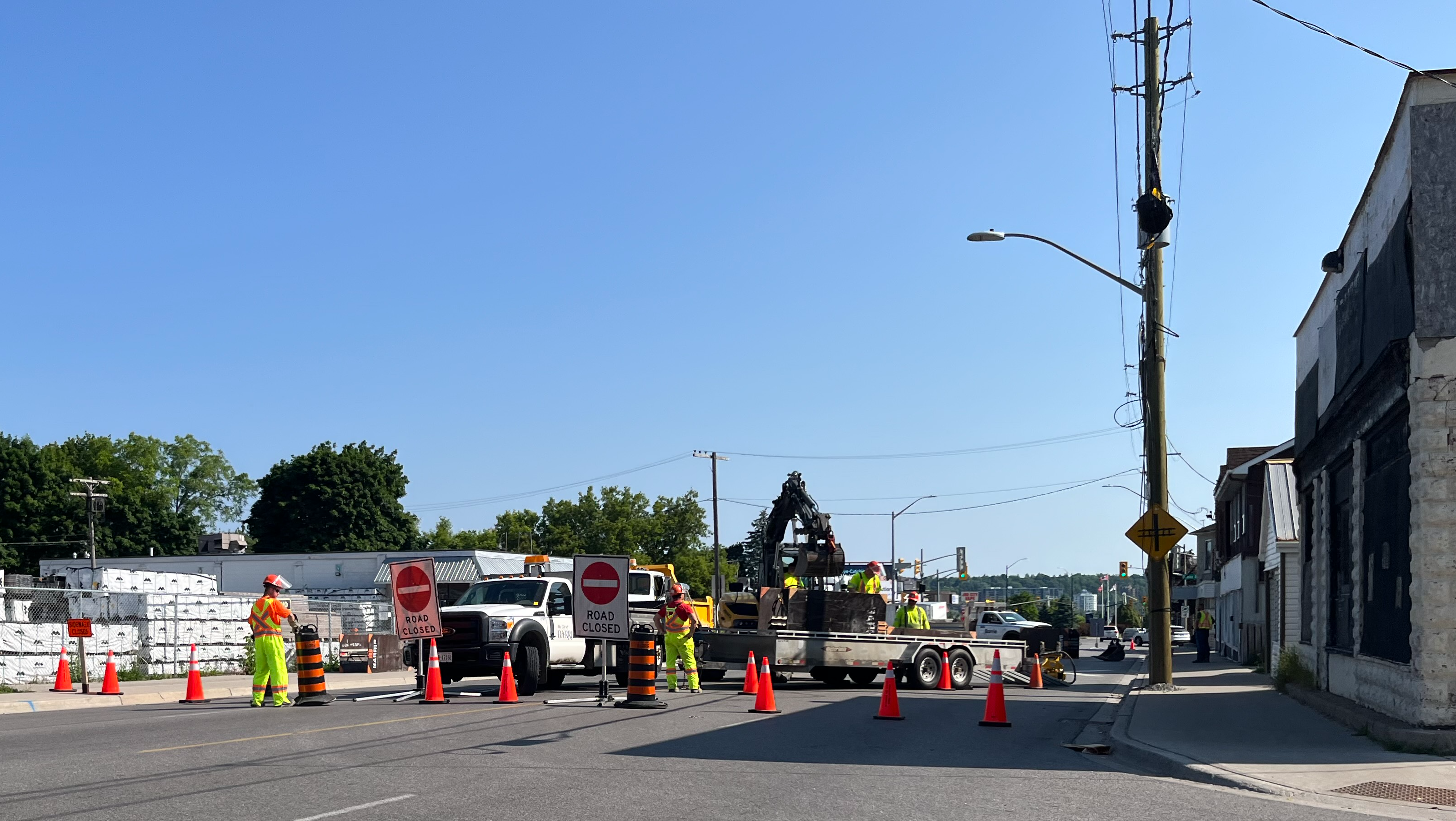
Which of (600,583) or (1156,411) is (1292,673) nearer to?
(1156,411)

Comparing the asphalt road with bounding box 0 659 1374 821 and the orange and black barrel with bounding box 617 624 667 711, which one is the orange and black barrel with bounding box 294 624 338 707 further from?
the orange and black barrel with bounding box 617 624 667 711

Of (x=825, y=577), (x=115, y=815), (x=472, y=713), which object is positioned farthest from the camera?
(x=825, y=577)

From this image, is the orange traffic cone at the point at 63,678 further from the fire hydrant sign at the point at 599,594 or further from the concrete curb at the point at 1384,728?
the concrete curb at the point at 1384,728

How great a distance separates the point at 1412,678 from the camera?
13.2 metres

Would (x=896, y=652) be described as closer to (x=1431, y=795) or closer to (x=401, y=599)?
(x=401, y=599)

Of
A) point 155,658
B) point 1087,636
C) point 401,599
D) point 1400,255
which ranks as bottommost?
point 1087,636

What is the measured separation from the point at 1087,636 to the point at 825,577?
3187 inches

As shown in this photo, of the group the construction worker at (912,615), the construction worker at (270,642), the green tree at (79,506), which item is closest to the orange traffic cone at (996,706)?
the construction worker at (270,642)

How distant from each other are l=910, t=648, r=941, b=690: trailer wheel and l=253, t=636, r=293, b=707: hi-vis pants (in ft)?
37.0

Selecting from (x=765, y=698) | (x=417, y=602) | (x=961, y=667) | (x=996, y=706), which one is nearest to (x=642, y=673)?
(x=765, y=698)

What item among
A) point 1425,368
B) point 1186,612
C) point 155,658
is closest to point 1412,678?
point 1425,368

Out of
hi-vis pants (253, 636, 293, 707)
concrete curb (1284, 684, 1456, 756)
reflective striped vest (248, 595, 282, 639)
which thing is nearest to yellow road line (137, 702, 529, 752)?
reflective striped vest (248, 595, 282, 639)

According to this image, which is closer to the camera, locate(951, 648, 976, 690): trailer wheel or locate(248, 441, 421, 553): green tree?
locate(951, 648, 976, 690): trailer wheel

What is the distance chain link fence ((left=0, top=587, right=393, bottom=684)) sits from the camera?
25.7 meters
